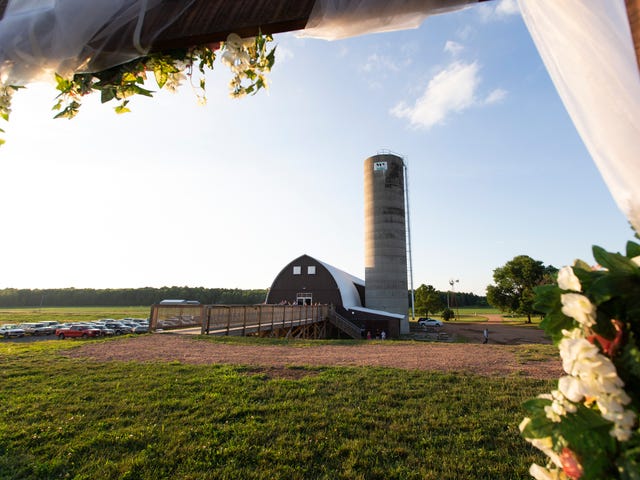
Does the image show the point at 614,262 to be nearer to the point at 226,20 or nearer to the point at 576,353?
the point at 576,353

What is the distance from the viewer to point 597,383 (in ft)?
2.69

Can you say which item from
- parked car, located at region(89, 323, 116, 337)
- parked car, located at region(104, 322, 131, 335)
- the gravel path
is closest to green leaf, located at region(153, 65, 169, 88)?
the gravel path

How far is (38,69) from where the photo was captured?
233 centimetres

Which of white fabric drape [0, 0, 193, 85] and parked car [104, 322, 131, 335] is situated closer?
white fabric drape [0, 0, 193, 85]

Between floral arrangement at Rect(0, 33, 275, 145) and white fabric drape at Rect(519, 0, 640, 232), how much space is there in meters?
1.56

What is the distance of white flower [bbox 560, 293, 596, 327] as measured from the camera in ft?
2.88

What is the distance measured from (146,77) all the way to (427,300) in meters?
55.9

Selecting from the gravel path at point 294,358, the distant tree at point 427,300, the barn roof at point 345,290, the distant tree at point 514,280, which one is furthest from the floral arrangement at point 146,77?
the distant tree at point 427,300

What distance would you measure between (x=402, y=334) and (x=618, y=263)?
32.9 meters

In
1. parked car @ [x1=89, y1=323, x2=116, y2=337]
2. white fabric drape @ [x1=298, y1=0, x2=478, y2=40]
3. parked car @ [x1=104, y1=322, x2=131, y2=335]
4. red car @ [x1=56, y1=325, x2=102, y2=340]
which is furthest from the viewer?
parked car @ [x1=104, y1=322, x2=131, y2=335]

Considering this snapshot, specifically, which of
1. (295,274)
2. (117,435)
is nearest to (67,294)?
(295,274)

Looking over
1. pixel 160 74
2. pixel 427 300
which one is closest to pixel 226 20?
pixel 160 74

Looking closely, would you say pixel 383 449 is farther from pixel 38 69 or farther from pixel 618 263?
pixel 38 69

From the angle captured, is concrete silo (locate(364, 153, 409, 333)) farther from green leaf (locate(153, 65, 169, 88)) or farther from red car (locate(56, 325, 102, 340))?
green leaf (locate(153, 65, 169, 88))
